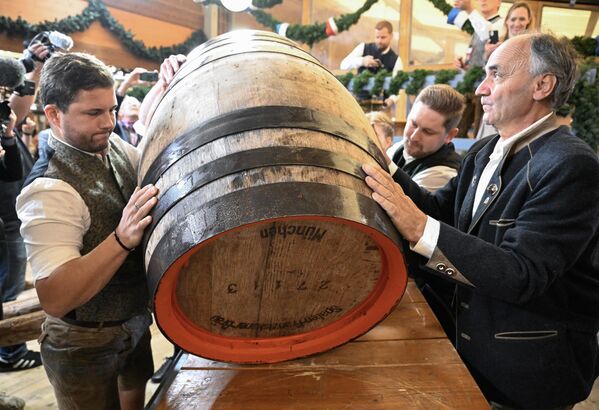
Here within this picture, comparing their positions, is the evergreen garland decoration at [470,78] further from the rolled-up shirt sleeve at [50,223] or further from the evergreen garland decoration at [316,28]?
the rolled-up shirt sleeve at [50,223]

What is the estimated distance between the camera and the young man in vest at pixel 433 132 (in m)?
2.28

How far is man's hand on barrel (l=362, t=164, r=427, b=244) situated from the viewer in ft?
3.39

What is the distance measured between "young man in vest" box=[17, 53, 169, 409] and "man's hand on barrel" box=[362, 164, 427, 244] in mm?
553

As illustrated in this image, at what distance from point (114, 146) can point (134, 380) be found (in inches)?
35.8

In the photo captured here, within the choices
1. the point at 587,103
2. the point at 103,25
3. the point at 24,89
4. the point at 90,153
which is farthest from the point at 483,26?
the point at 103,25

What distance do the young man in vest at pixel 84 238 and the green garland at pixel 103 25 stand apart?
612 centimetres

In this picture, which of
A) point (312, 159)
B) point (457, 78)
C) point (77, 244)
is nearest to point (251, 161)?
point (312, 159)

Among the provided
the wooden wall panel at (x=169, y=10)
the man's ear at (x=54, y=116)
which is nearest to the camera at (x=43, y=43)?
the man's ear at (x=54, y=116)

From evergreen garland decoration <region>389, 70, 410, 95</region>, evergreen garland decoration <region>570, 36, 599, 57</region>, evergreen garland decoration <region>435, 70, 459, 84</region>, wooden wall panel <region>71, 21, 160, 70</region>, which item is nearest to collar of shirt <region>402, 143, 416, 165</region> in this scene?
evergreen garland decoration <region>435, 70, 459, 84</region>

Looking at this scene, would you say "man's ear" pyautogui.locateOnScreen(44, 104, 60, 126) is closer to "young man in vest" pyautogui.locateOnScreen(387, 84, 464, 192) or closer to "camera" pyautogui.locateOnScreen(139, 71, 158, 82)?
"camera" pyautogui.locateOnScreen(139, 71, 158, 82)

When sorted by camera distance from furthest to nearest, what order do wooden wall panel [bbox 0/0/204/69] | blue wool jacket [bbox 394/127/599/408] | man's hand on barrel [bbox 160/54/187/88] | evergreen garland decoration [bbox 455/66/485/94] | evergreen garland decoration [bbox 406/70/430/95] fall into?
wooden wall panel [bbox 0/0/204/69], evergreen garland decoration [bbox 406/70/430/95], evergreen garland decoration [bbox 455/66/485/94], man's hand on barrel [bbox 160/54/187/88], blue wool jacket [bbox 394/127/599/408]

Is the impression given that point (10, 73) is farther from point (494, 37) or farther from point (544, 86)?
point (494, 37)

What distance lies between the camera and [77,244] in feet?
4.26

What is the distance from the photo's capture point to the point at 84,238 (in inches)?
53.4
